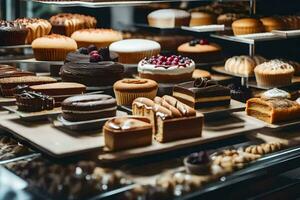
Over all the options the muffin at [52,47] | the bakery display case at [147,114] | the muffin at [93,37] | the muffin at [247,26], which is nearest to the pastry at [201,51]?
the bakery display case at [147,114]

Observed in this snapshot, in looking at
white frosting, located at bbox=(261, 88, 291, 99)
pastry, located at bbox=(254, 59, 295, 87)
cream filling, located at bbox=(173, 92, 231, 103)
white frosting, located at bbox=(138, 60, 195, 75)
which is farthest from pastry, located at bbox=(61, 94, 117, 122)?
pastry, located at bbox=(254, 59, 295, 87)

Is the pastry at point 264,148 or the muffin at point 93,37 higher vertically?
the muffin at point 93,37

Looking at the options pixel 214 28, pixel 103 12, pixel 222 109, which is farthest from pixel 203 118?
pixel 103 12

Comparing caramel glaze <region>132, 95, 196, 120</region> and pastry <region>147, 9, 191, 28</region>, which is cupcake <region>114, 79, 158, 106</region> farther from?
pastry <region>147, 9, 191, 28</region>

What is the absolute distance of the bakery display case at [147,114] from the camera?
2703mm

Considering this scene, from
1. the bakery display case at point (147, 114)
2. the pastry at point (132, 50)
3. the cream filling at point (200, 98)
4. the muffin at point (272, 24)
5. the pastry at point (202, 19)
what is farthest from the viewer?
the pastry at point (202, 19)

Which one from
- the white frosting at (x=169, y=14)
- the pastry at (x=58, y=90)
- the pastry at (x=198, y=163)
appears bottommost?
the pastry at (x=198, y=163)

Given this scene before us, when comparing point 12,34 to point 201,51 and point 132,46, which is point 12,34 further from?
point 201,51

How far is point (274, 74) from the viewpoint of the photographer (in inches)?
174

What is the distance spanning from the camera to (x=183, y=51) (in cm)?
500

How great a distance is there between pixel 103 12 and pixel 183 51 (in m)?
1.08

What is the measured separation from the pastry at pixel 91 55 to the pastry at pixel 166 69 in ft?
0.74

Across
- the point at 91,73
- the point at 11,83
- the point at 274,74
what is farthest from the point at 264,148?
the point at 11,83

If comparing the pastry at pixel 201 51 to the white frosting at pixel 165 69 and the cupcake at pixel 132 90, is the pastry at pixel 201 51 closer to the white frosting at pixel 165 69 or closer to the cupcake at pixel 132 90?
the white frosting at pixel 165 69
